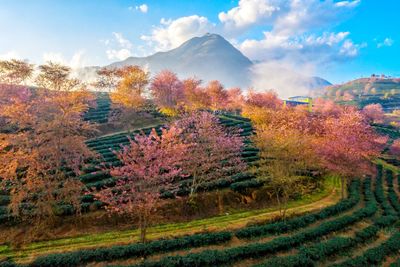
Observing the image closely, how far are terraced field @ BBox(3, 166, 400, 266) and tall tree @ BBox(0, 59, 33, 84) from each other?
204 ft

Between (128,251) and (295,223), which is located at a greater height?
(128,251)

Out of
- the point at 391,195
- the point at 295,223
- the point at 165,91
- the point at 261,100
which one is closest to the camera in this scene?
the point at 295,223

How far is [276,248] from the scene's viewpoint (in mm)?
16609

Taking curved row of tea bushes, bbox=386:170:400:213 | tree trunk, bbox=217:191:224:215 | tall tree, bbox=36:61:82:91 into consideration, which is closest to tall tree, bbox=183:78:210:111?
tall tree, bbox=36:61:82:91

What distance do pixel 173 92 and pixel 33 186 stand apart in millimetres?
43108

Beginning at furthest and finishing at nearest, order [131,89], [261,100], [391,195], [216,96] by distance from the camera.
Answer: [216,96], [261,100], [131,89], [391,195]

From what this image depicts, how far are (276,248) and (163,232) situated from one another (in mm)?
9511

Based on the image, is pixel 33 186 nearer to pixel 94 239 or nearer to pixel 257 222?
pixel 94 239

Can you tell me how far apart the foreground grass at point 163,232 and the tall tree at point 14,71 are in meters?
56.0

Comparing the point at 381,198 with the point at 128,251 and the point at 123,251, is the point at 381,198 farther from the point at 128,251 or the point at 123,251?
the point at 123,251

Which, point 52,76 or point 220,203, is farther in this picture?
point 52,76

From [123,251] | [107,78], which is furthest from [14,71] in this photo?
[123,251]

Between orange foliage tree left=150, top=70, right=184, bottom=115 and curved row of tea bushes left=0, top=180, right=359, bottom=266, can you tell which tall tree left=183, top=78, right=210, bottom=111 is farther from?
curved row of tea bushes left=0, top=180, right=359, bottom=266

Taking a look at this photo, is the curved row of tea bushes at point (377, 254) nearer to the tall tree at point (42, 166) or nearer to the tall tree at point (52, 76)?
the tall tree at point (42, 166)
